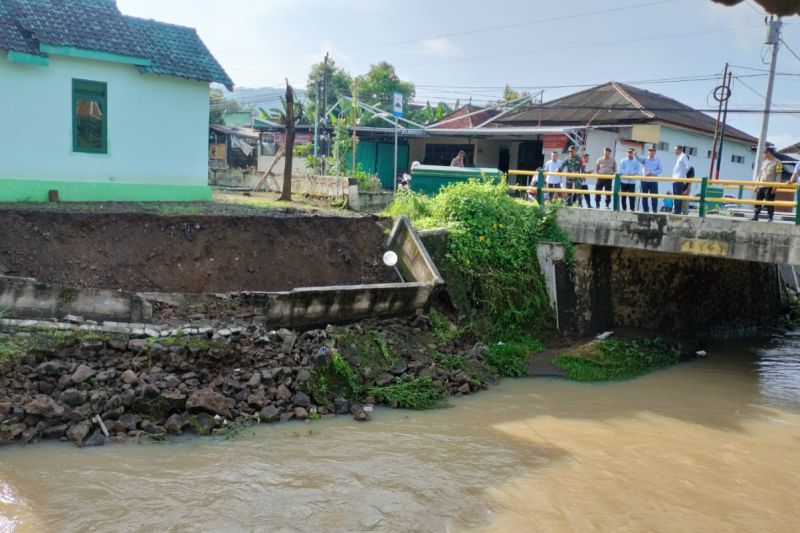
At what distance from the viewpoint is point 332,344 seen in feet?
36.6

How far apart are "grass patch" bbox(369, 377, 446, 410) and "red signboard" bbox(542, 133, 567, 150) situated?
1595 cm

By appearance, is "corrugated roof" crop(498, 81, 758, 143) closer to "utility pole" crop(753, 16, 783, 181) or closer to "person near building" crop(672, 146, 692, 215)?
"utility pole" crop(753, 16, 783, 181)

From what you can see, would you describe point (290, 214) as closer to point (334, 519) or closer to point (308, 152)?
point (334, 519)

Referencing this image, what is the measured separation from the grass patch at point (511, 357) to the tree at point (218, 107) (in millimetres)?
26878

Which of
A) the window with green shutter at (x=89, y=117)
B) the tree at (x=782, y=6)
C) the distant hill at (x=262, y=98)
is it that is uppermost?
the distant hill at (x=262, y=98)

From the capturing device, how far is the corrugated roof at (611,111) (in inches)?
987

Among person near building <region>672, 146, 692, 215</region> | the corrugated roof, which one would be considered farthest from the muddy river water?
the corrugated roof

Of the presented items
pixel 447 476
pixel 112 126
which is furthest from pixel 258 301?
pixel 112 126

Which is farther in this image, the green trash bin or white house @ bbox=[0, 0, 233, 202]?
the green trash bin

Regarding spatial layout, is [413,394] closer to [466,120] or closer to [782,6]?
[782,6]

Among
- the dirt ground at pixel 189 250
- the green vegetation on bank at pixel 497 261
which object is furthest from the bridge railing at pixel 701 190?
the dirt ground at pixel 189 250

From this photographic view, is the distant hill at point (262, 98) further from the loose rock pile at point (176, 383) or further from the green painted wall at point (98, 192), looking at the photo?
the loose rock pile at point (176, 383)

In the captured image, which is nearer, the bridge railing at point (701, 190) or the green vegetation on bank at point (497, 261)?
the bridge railing at point (701, 190)

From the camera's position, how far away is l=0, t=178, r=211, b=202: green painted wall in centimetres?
1392
